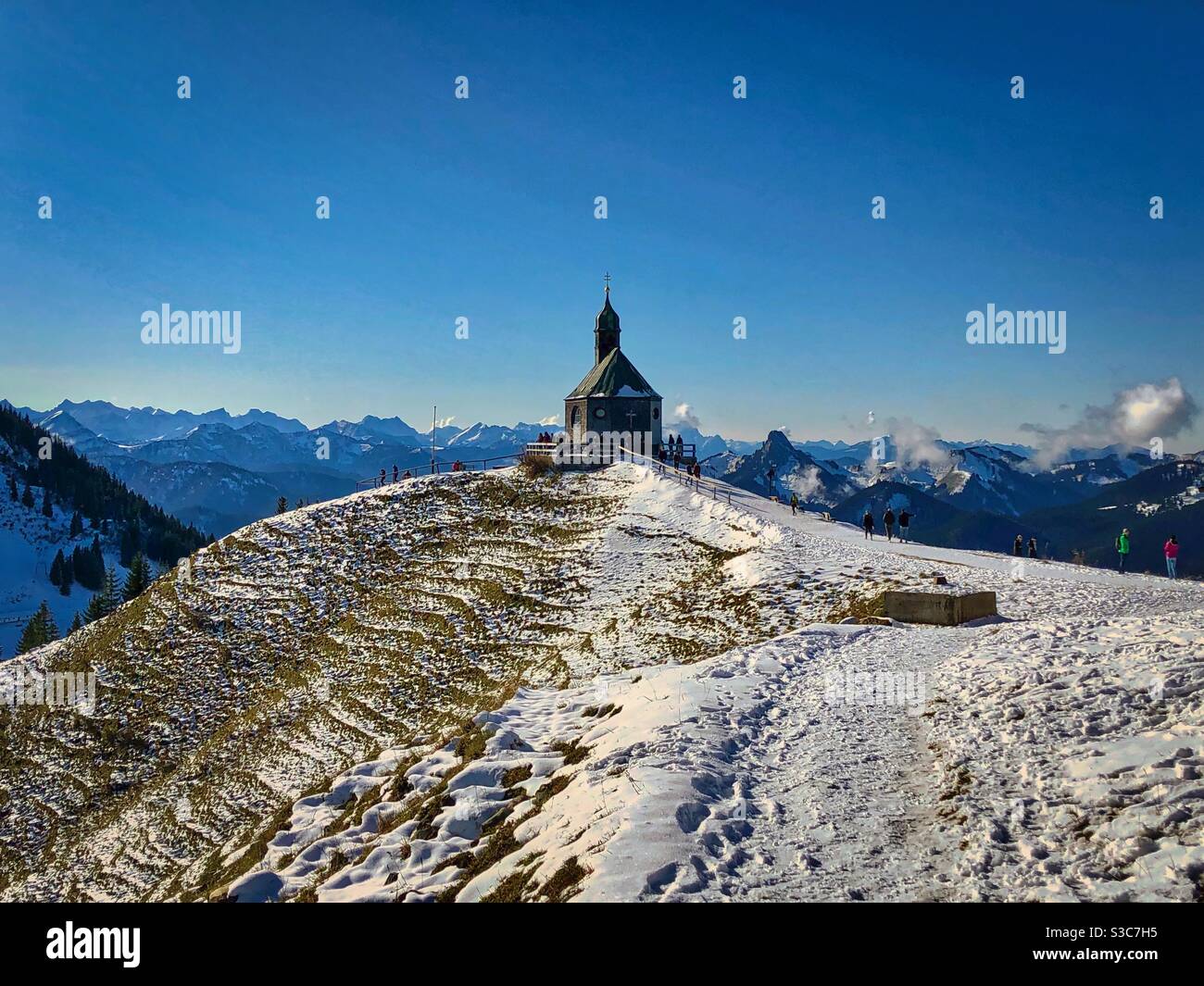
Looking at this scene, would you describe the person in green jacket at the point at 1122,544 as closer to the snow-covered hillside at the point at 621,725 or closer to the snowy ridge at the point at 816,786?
the snow-covered hillside at the point at 621,725

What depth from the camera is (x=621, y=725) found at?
19.0 meters

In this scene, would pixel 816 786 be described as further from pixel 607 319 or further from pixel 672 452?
pixel 607 319

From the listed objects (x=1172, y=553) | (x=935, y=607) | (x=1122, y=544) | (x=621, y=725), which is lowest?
(x=621, y=725)

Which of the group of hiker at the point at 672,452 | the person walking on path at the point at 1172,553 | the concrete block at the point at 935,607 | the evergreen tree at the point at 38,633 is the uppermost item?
the group of hiker at the point at 672,452

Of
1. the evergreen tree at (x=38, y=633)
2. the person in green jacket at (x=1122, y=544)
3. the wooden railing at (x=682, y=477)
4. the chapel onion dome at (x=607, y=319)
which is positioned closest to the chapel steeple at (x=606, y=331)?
the chapel onion dome at (x=607, y=319)

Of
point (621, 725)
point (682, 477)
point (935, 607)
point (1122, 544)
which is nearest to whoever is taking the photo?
point (621, 725)

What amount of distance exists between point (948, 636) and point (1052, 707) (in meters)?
9.65

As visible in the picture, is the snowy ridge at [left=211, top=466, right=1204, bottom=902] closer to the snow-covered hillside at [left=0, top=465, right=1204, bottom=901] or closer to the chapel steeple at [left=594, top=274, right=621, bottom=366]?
the snow-covered hillside at [left=0, top=465, right=1204, bottom=901]

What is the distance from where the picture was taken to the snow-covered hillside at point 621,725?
38.6ft

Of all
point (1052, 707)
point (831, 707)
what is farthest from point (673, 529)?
Answer: point (1052, 707)

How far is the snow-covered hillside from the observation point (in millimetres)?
11758

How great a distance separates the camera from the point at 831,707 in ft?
61.9

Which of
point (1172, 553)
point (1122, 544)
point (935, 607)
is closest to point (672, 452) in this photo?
point (1122, 544)
